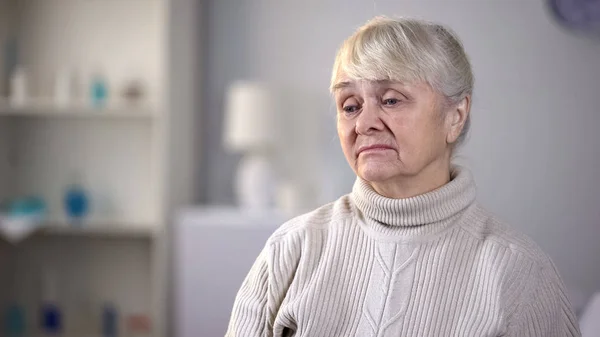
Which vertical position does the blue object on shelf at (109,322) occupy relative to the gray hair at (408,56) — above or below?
below

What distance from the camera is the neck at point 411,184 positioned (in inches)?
60.2

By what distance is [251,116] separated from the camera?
145 inches

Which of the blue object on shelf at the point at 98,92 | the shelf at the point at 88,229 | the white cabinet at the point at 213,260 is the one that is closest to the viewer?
the white cabinet at the point at 213,260

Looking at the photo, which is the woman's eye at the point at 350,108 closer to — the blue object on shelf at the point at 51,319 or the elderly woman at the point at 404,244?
the elderly woman at the point at 404,244

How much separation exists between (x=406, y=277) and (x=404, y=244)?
6cm

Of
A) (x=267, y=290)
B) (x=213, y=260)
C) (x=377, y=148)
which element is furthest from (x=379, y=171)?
(x=213, y=260)

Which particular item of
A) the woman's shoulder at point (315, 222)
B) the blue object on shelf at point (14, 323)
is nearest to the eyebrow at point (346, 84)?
the woman's shoulder at point (315, 222)

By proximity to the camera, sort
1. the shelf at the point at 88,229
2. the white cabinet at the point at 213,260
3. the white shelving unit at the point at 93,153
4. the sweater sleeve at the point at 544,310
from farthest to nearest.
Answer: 1. the white shelving unit at the point at 93,153
2. the shelf at the point at 88,229
3. the white cabinet at the point at 213,260
4. the sweater sleeve at the point at 544,310

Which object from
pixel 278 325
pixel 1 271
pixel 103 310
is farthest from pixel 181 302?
pixel 278 325

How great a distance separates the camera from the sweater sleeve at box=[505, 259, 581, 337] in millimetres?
1402

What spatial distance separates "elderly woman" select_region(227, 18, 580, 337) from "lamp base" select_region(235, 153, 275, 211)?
7.03 ft

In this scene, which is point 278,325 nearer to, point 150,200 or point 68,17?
point 150,200

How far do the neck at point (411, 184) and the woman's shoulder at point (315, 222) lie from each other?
10cm

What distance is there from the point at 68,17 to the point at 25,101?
0.51 meters
